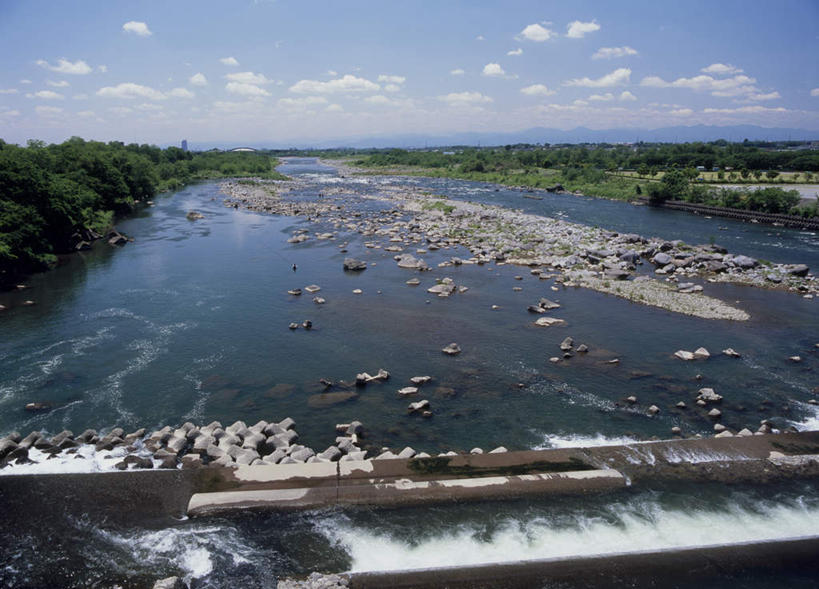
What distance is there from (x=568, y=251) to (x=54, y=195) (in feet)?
113

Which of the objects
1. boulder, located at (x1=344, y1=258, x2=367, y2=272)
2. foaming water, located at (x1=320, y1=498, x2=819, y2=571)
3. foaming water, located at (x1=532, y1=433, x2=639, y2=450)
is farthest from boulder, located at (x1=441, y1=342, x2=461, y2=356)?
boulder, located at (x1=344, y1=258, x2=367, y2=272)

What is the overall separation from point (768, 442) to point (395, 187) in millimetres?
71832

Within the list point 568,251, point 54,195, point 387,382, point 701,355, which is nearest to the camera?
point 387,382

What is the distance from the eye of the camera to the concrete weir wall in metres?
10.9

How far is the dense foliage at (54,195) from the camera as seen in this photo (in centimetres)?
2811

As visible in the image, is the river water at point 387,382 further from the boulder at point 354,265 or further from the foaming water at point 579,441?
the boulder at point 354,265

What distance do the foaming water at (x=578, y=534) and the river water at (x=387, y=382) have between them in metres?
0.04

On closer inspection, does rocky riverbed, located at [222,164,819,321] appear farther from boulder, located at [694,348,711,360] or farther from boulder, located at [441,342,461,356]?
boulder, located at [441,342,461,356]

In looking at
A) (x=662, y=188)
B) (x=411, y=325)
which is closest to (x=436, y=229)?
(x=411, y=325)

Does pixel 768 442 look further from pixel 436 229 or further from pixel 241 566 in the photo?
pixel 436 229

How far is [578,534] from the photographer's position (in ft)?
33.3

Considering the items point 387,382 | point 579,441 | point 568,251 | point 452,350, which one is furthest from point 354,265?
point 579,441

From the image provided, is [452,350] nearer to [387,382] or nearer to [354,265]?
[387,382]

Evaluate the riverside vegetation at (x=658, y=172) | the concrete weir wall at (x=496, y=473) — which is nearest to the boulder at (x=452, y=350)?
the concrete weir wall at (x=496, y=473)
